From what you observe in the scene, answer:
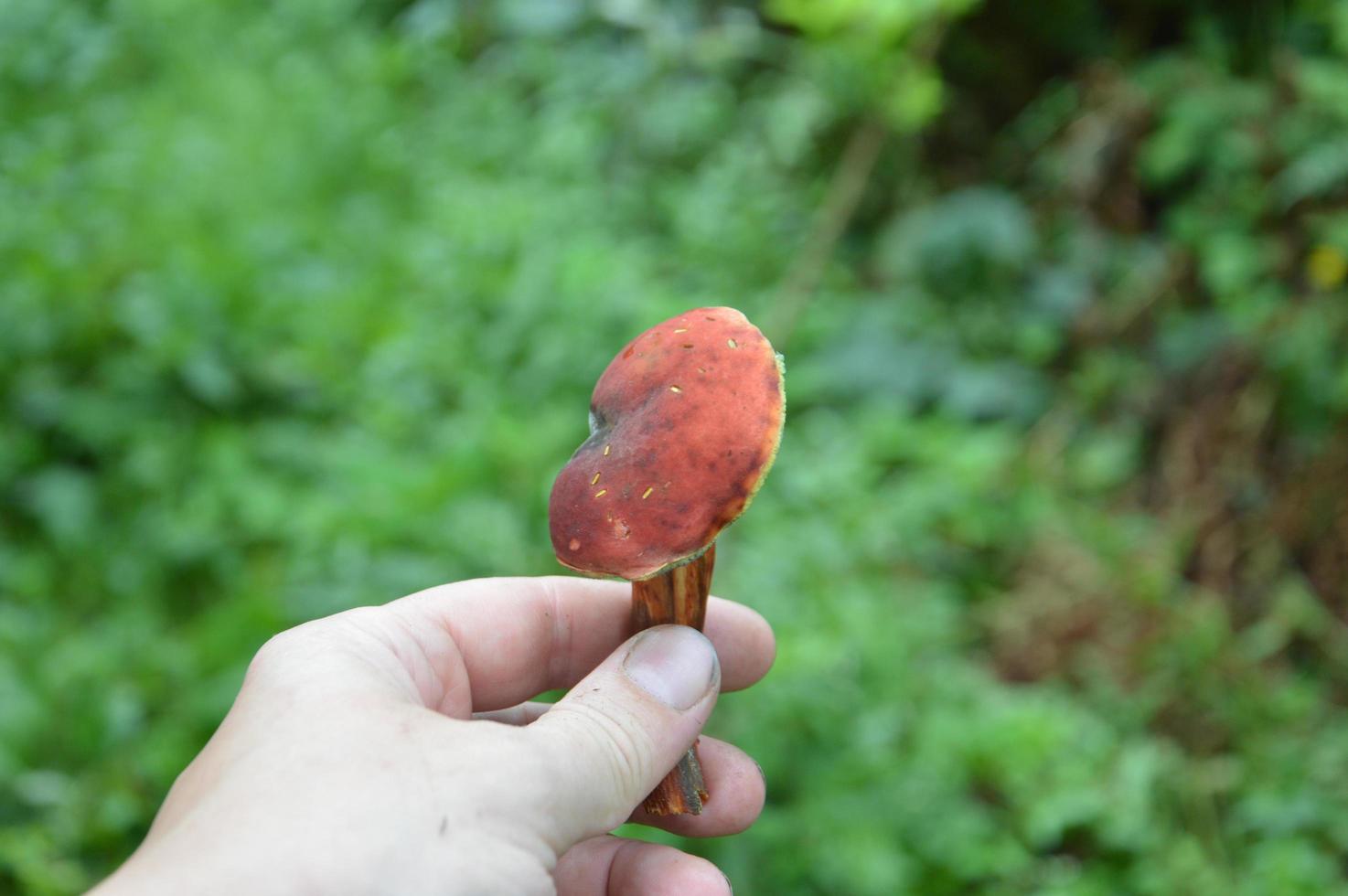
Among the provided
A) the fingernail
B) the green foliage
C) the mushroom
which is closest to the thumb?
the fingernail

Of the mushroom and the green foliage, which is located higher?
the mushroom

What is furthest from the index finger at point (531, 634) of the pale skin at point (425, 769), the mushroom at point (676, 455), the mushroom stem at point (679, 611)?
the mushroom at point (676, 455)

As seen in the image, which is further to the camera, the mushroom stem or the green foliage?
the green foliage

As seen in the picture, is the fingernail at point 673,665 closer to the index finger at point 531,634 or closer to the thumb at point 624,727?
the thumb at point 624,727

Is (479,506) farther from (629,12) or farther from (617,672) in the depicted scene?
(629,12)

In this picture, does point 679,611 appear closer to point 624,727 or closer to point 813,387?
point 624,727

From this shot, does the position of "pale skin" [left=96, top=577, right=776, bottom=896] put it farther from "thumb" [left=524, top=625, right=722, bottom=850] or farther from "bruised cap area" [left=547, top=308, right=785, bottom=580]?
"bruised cap area" [left=547, top=308, right=785, bottom=580]

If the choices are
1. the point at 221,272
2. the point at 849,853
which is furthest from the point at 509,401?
the point at 849,853
